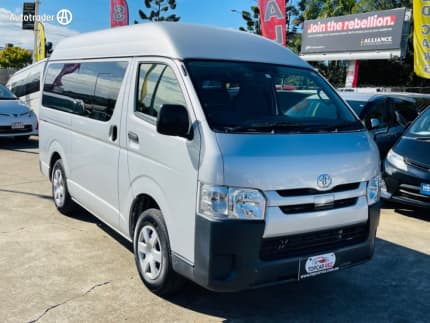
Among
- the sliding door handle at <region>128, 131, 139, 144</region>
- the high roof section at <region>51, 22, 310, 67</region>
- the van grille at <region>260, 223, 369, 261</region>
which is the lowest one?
the van grille at <region>260, 223, 369, 261</region>

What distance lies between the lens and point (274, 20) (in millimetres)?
16266

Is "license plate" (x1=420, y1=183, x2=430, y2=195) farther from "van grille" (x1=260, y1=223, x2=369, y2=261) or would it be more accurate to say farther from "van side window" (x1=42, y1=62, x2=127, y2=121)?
"van side window" (x1=42, y1=62, x2=127, y2=121)

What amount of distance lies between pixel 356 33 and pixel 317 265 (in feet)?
82.1

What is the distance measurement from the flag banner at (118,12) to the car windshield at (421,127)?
18.3 meters

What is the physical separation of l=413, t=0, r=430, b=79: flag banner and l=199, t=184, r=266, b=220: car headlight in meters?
16.0

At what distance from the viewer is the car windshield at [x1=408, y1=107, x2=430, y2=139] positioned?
22.9 feet

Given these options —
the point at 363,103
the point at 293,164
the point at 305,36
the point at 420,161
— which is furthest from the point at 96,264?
the point at 305,36

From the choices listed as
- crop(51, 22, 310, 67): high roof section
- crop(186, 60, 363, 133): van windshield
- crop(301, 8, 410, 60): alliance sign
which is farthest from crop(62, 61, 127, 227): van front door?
crop(301, 8, 410, 60): alliance sign

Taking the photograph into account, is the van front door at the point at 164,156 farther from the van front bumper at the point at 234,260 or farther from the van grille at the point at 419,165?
the van grille at the point at 419,165

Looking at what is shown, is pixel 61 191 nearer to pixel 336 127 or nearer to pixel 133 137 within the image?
pixel 133 137

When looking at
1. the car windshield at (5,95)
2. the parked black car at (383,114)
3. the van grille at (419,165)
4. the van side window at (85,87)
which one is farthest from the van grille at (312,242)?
the car windshield at (5,95)

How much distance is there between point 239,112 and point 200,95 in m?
0.34

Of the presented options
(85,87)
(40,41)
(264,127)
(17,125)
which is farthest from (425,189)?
(40,41)

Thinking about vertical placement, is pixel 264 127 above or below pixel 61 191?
above
